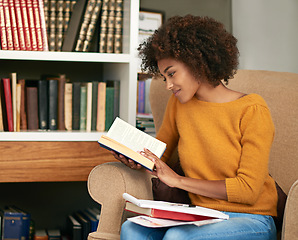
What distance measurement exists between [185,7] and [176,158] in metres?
1.27

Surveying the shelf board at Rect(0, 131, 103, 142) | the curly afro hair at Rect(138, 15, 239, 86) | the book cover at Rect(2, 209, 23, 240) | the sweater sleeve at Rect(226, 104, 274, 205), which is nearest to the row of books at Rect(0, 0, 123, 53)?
the shelf board at Rect(0, 131, 103, 142)

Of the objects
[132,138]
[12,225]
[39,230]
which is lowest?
[39,230]

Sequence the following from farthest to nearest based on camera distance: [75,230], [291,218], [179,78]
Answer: [75,230] < [179,78] < [291,218]

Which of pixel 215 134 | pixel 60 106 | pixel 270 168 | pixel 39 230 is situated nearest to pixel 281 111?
pixel 270 168

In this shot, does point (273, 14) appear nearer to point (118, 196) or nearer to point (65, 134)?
point (65, 134)

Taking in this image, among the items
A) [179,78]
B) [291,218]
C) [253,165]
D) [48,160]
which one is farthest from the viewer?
[48,160]

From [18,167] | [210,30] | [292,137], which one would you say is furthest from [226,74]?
[18,167]

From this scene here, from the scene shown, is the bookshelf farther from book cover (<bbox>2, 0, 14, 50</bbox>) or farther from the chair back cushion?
the chair back cushion

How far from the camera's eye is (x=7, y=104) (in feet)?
6.73

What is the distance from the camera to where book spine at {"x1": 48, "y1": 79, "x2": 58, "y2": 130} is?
2125 millimetres

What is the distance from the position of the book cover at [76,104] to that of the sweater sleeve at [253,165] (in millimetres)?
1036

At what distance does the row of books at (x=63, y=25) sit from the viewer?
6.70 ft

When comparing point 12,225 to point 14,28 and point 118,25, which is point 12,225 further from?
point 118,25

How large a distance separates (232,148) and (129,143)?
0.35 m
